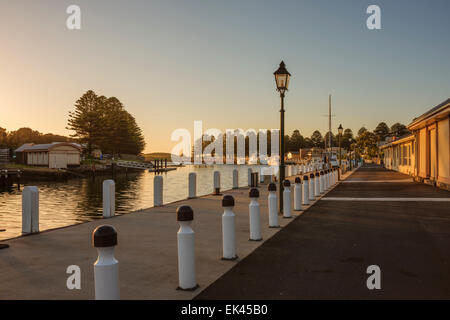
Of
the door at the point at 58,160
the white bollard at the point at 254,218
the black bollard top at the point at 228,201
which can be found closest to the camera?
the black bollard top at the point at 228,201

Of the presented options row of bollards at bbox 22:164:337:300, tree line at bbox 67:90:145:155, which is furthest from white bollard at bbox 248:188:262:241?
tree line at bbox 67:90:145:155

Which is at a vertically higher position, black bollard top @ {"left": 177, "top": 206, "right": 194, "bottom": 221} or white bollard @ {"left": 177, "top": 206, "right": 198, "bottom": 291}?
black bollard top @ {"left": 177, "top": 206, "right": 194, "bottom": 221}

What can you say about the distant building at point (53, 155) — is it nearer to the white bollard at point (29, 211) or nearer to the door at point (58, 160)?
the door at point (58, 160)

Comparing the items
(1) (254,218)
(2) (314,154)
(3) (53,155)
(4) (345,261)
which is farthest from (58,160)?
(2) (314,154)

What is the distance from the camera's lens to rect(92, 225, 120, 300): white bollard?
140 inches

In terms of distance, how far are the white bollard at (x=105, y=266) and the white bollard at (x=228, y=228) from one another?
287 cm

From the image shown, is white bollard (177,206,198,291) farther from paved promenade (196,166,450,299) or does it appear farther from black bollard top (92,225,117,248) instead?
black bollard top (92,225,117,248)

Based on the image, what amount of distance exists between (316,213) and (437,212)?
3833mm

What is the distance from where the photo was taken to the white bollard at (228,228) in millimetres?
6309

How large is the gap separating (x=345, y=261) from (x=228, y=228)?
1997 mm

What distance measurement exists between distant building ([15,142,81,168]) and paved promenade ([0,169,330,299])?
63868 millimetres

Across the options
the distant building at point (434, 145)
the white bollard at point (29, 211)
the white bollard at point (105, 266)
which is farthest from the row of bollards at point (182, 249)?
the distant building at point (434, 145)

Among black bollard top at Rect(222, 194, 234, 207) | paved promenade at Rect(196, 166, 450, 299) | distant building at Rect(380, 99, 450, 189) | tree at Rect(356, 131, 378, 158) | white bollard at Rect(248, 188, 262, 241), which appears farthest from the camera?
tree at Rect(356, 131, 378, 158)

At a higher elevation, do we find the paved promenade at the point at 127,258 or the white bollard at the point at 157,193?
the white bollard at the point at 157,193
